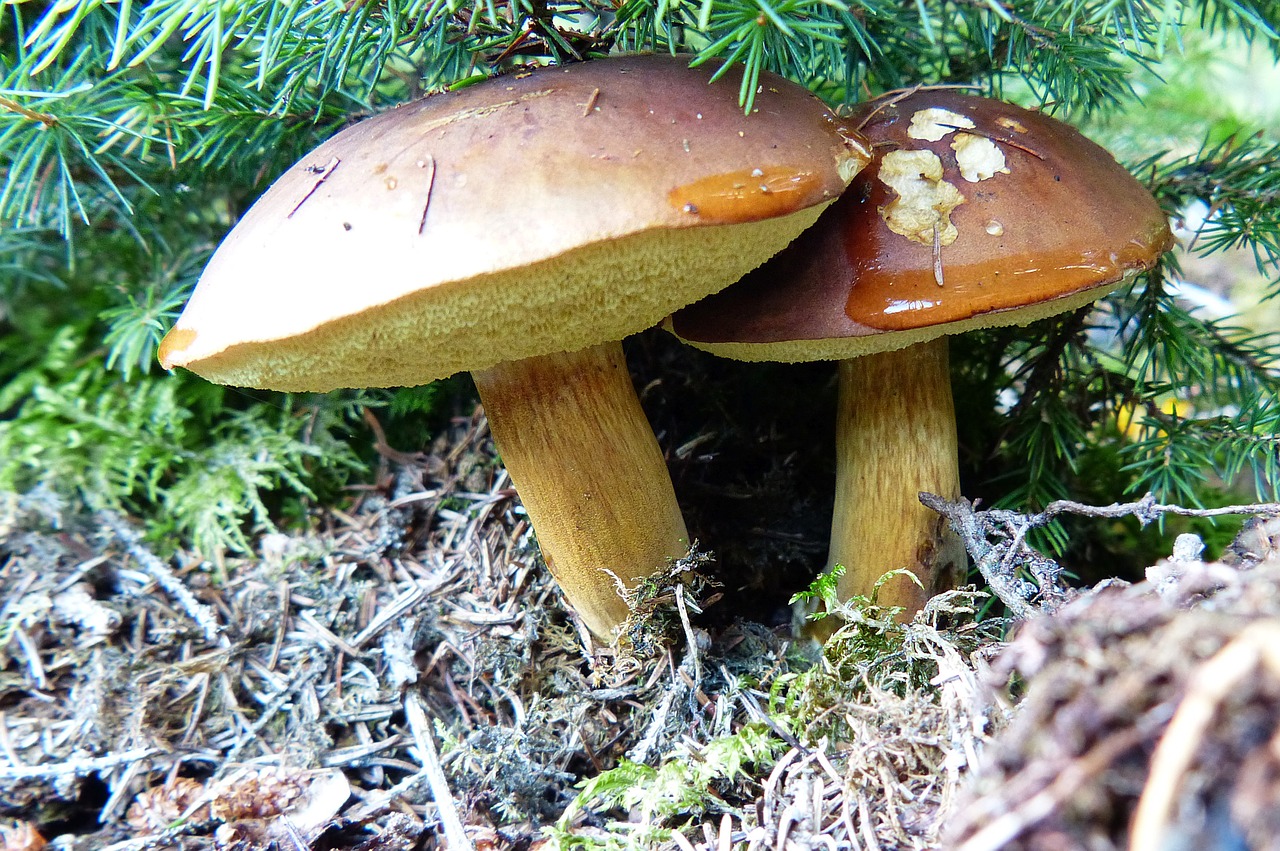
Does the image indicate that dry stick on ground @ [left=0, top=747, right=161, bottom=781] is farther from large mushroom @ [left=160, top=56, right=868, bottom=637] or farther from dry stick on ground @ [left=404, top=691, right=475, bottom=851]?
large mushroom @ [left=160, top=56, right=868, bottom=637]

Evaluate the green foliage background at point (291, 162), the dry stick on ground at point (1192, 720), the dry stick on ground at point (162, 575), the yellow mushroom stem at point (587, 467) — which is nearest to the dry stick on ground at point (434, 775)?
the yellow mushroom stem at point (587, 467)

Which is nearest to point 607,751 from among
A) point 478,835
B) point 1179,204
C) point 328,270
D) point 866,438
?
point 478,835

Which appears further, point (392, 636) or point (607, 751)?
point (392, 636)

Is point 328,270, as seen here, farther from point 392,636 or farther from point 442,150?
point 392,636

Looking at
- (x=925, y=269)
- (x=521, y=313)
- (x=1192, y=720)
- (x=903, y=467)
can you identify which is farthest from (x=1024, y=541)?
(x=521, y=313)

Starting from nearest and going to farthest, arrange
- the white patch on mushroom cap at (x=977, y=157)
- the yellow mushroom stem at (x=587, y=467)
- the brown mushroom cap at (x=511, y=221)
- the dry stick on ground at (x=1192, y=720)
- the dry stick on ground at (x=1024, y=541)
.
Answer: the dry stick on ground at (x=1192, y=720), the brown mushroom cap at (x=511, y=221), the dry stick on ground at (x=1024, y=541), the white patch on mushroom cap at (x=977, y=157), the yellow mushroom stem at (x=587, y=467)

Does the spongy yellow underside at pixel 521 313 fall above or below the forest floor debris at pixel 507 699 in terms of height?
above

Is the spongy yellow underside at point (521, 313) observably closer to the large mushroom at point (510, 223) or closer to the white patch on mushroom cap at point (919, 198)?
the large mushroom at point (510, 223)
